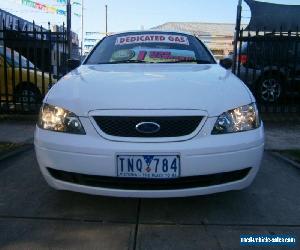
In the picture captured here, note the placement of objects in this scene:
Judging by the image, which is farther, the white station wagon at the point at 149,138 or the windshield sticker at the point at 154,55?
the windshield sticker at the point at 154,55

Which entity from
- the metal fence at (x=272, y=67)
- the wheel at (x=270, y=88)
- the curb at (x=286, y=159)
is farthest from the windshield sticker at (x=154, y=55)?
the wheel at (x=270, y=88)

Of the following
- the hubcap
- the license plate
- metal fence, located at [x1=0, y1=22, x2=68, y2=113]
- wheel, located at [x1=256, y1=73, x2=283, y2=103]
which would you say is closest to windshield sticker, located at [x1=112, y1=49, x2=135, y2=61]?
the license plate

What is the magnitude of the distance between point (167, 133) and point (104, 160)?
490 mm

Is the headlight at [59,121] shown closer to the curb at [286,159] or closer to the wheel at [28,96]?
the curb at [286,159]

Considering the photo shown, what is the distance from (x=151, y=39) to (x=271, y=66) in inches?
177

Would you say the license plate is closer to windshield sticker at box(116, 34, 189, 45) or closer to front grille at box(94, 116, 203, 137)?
front grille at box(94, 116, 203, 137)

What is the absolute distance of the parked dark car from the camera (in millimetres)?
8555

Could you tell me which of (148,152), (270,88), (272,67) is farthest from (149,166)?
(270,88)

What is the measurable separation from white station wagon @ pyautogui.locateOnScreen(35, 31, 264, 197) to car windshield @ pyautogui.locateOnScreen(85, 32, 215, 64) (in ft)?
4.19

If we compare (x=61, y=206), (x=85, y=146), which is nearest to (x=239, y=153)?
(x=85, y=146)

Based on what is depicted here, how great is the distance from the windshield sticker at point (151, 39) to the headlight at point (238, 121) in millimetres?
1933

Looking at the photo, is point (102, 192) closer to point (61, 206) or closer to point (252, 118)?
point (61, 206)

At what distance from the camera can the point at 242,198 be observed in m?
3.94

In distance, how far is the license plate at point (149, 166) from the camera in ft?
10.1
